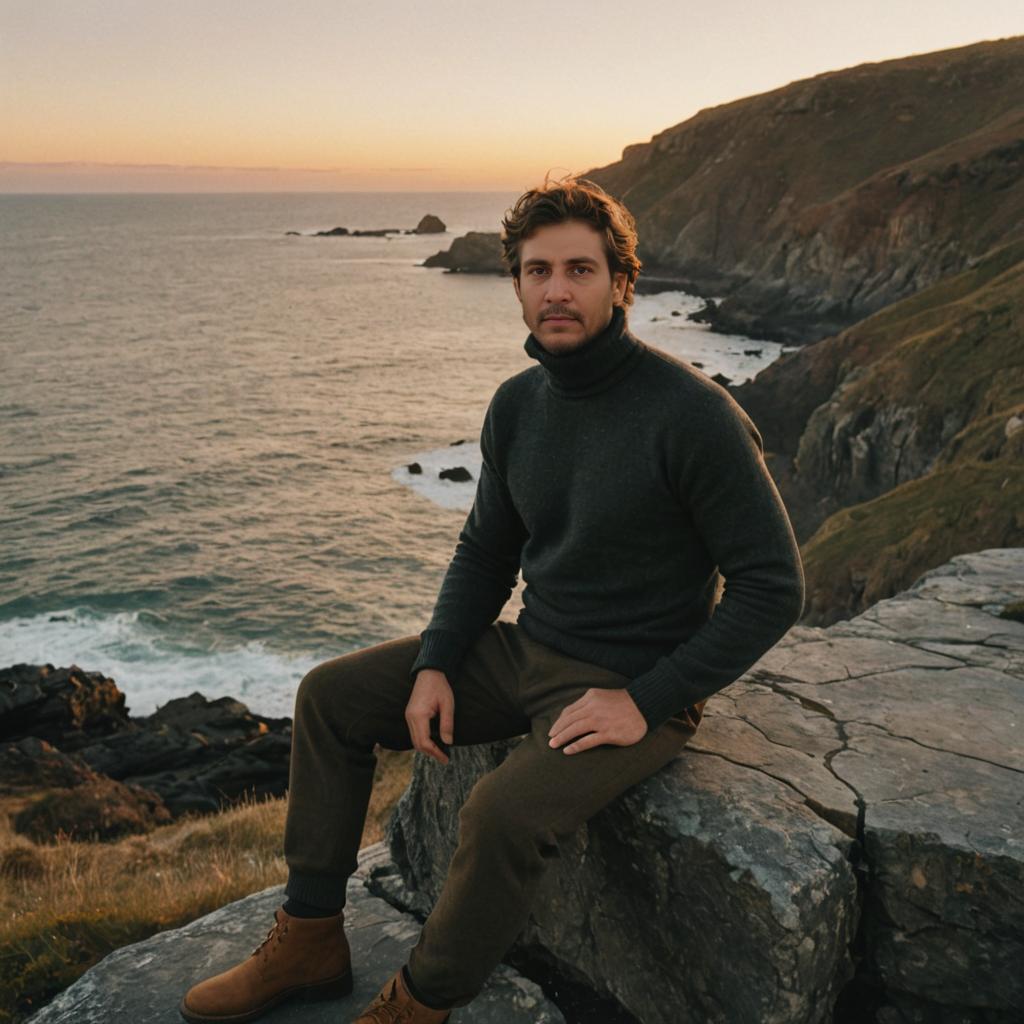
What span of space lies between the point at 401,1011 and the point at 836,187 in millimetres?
96912

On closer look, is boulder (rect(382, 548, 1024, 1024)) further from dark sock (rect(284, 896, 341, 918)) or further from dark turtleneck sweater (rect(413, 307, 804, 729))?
dark sock (rect(284, 896, 341, 918))

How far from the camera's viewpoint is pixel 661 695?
11.3 feet

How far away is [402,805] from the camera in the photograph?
4969mm

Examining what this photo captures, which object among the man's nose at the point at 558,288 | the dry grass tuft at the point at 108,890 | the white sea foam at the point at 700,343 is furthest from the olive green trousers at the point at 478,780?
the white sea foam at the point at 700,343

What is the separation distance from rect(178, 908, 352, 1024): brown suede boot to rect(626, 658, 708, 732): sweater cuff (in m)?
1.54

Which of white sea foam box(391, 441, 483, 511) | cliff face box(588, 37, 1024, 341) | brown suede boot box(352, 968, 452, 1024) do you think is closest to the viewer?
brown suede boot box(352, 968, 452, 1024)

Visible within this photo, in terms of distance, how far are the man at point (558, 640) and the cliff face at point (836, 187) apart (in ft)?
198

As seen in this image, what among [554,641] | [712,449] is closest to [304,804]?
[554,641]

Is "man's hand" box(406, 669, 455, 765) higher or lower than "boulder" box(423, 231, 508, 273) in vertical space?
higher

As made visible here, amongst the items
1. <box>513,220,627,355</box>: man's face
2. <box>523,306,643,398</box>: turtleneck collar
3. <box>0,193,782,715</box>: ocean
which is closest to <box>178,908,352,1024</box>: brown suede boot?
<box>523,306,643,398</box>: turtleneck collar

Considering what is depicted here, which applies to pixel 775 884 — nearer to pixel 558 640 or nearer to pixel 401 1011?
pixel 558 640

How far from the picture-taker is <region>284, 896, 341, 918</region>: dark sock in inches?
144

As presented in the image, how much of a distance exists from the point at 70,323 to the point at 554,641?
83348 mm

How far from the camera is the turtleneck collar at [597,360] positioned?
3.69 m
